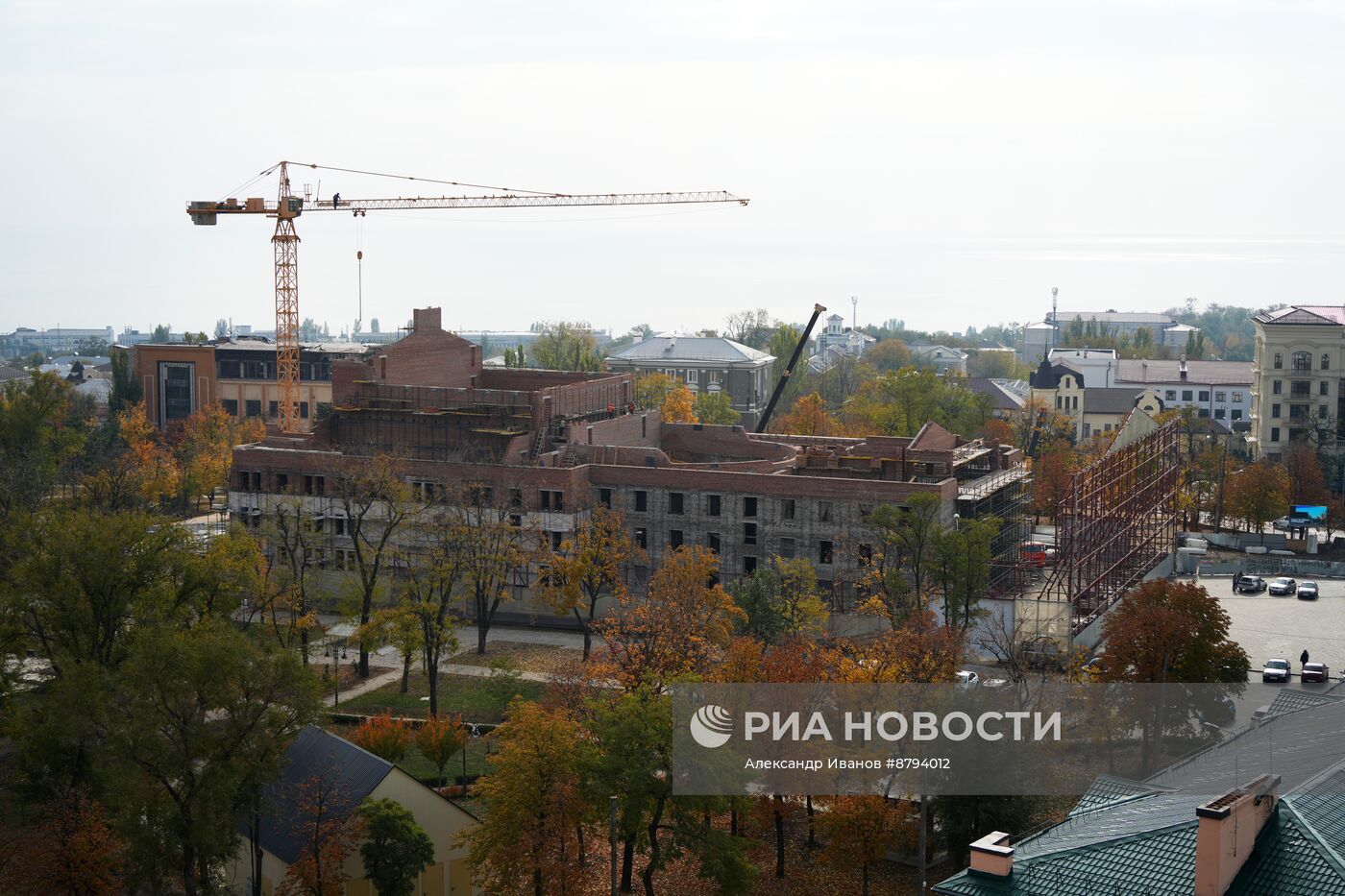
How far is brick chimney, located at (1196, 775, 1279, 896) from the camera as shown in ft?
59.8

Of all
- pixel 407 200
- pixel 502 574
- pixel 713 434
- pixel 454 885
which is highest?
pixel 407 200

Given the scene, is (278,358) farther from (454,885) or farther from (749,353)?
(454,885)

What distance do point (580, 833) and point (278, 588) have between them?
21.2m

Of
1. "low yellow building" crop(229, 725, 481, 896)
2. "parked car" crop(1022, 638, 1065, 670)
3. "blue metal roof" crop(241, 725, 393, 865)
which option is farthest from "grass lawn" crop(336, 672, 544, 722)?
"parked car" crop(1022, 638, 1065, 670)

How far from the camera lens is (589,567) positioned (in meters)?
56.7

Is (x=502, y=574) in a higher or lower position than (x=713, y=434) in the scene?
lower

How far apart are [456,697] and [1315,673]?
3133cm

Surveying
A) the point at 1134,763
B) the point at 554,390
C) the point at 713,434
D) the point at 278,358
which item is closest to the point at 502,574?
the point at 554,390

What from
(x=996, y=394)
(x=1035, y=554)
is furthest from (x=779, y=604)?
(x=996, y=394)

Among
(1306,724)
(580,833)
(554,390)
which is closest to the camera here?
(1306,724)

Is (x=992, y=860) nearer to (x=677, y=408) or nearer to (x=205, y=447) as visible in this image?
(x=677, y=408)

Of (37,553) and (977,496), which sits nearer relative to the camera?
(37,553)

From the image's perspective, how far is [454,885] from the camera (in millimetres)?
35188

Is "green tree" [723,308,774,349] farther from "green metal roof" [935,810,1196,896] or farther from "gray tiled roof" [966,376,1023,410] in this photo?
A: "green metal roof" [935,810,1196,896]
